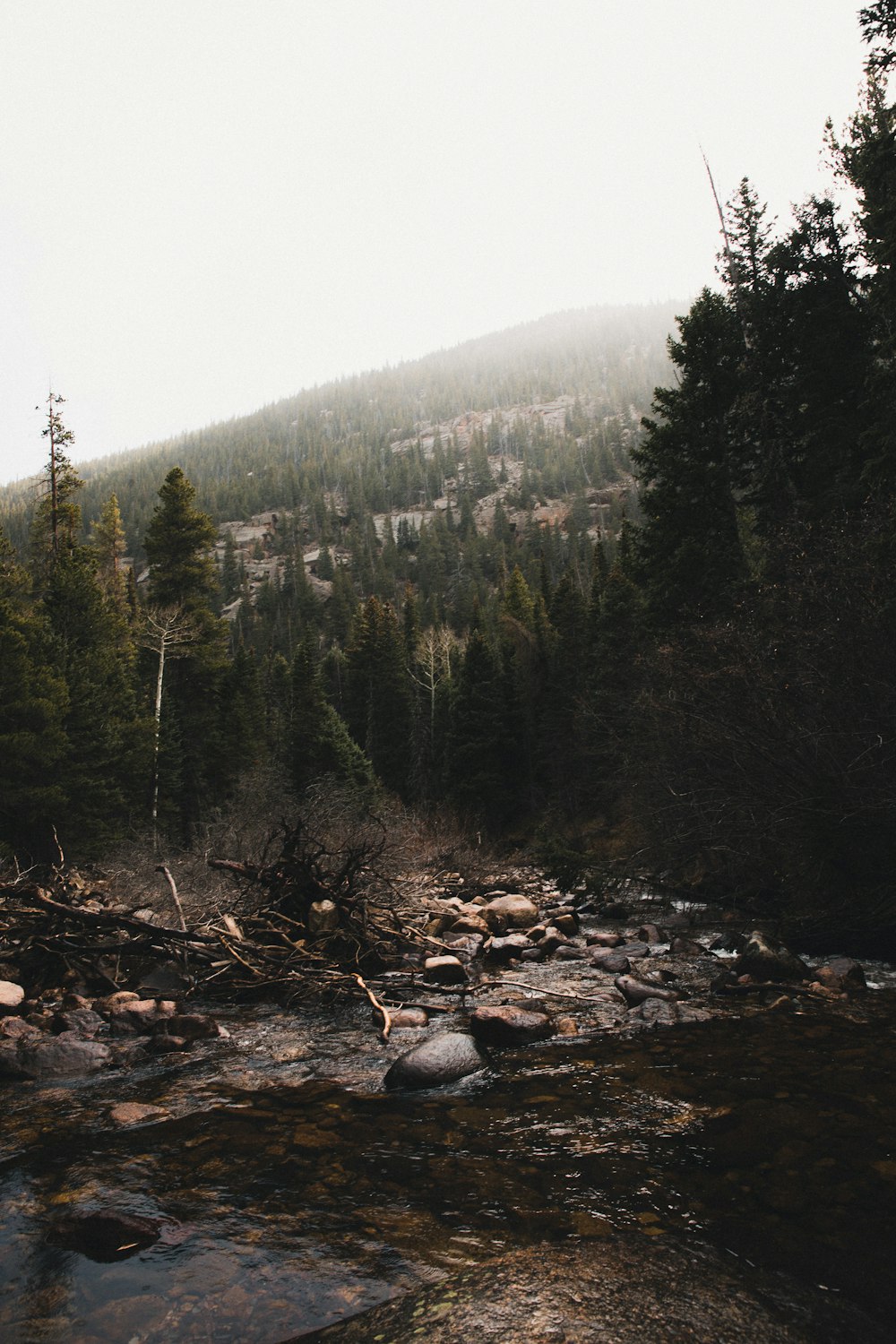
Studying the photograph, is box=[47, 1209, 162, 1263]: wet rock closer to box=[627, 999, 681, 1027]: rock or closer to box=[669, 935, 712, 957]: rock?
box=[627, 999, 681, 1027]: rock

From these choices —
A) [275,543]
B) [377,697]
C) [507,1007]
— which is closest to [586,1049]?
[507,1007]

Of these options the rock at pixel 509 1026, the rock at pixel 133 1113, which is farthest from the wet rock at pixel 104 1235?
the rock at pixel 509 1026

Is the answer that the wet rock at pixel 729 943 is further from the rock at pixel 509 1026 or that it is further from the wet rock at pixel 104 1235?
the wet rock at pixel 104 1235

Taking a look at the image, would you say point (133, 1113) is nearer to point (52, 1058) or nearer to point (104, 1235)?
point (52, 1058)

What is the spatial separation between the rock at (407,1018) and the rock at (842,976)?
4357mm

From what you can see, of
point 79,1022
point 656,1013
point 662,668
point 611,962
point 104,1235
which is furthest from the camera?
point 662,668

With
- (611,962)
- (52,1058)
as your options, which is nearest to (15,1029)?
(52,1058)

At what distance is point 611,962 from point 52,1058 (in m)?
6.69

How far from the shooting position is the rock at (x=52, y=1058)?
577 centimetres

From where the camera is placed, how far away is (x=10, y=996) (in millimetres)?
7492

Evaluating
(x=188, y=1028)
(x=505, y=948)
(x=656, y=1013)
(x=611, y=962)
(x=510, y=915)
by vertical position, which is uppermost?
(x=188, y=1028)

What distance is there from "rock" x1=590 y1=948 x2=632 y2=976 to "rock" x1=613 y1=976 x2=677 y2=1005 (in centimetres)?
114

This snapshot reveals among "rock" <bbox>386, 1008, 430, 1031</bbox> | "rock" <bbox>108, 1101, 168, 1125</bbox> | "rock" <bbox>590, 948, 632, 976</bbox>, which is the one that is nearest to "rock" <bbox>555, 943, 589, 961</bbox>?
"rock" <bbox>590, 948, 632, 976</bbox>

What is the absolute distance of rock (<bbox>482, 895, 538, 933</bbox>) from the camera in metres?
13.1
